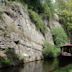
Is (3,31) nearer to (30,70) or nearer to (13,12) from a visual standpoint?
(13,12)

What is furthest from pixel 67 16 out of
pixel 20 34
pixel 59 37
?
pixel 20 34

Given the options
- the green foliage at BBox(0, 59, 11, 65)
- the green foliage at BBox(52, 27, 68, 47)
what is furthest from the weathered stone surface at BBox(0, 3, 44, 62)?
the green foliage at BBox(52, 27, 68, 47)

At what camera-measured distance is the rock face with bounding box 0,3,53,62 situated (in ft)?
114

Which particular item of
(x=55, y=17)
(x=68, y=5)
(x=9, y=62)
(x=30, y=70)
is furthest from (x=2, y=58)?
(x=68, y=5)

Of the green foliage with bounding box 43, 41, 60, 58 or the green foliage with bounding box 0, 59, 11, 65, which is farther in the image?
the green foliage with bounding box 43, 41, 60, 58

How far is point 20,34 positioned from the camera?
3709cm

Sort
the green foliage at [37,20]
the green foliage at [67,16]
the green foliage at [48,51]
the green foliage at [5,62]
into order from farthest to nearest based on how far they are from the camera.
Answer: the green foliage at [67,16] < the green foliage at [37,20] < the green foliage at [48,51] < the green foliage at [5,62]

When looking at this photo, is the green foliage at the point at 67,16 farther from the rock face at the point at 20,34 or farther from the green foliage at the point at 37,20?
the rock face at the point at 20,34

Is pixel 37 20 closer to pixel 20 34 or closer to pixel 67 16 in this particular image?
pixel 20 34

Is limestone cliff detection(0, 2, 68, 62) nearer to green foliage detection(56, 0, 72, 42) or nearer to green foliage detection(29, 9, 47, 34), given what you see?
green foliage detection(29, 9, 47, 34)

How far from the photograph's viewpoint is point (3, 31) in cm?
3466

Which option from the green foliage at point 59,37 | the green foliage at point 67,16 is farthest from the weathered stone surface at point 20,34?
the green foliage at point 67,16

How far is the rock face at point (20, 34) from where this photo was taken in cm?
3462


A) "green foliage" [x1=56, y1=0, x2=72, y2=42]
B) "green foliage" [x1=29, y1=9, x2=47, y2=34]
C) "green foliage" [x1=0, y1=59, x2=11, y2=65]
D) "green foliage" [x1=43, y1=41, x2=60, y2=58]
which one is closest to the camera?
"green foliage" [x1=0, y1=59, x2=11, y2=65]
